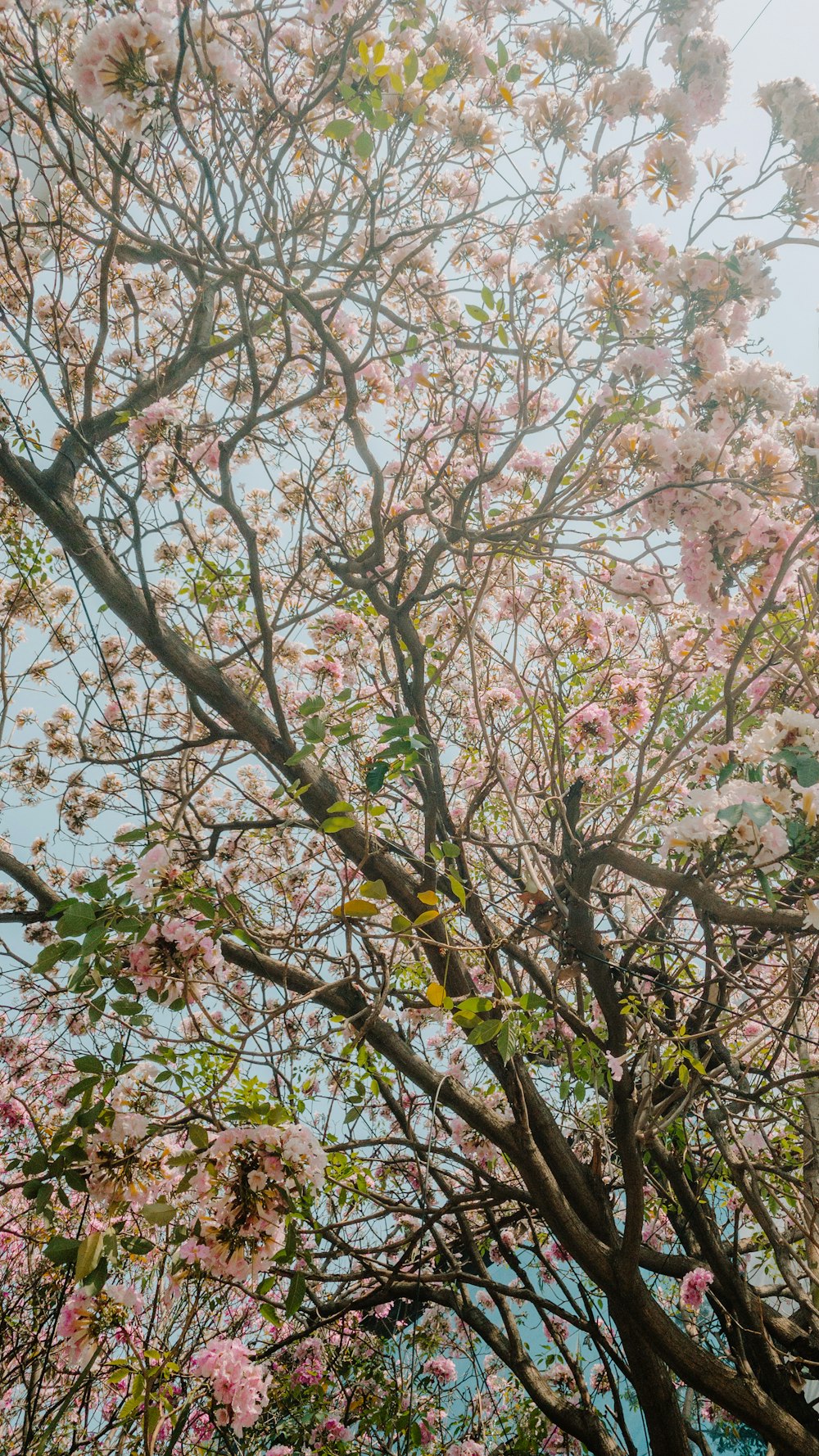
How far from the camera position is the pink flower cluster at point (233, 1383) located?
1745 millimetres

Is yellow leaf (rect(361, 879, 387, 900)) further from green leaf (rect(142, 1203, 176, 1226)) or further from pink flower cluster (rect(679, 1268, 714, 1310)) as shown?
pink flower cluster (rect(679, 1268, 714, 1310))

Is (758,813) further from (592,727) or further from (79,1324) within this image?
(592,727)

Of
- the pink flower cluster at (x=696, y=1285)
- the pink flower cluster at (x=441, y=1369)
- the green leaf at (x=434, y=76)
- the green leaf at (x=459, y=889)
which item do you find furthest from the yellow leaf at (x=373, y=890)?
the pink flower cluster at (x=441, y=1369)

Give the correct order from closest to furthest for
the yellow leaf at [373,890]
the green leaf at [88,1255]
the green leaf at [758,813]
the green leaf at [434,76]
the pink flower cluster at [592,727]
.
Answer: the green leaf at [88,1255] → the green leaf at [758,813] → the yellow leaf at [373,890] → the green leaf at [434,76] → the pink flower cluster at [592,727]

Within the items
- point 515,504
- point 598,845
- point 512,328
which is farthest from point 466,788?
point 512,328

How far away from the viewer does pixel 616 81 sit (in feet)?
7.52

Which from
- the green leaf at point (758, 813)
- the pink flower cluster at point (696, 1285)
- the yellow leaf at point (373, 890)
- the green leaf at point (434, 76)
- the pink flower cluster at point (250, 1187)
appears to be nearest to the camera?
the green leaf at point (758, 813)

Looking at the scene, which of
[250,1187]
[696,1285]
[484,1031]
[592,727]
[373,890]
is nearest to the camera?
[250,1187]

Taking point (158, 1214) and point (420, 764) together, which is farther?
point (420, 764)

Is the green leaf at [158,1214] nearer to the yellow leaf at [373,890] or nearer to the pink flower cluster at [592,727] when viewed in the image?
the yellow leaf at [373,890]

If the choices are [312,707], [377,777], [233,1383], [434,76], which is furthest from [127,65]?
[233,1383]

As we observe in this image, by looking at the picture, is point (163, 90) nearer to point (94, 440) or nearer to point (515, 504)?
point (94, 440)

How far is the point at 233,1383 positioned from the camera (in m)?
1.76

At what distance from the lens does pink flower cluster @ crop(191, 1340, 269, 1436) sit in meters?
1.75
